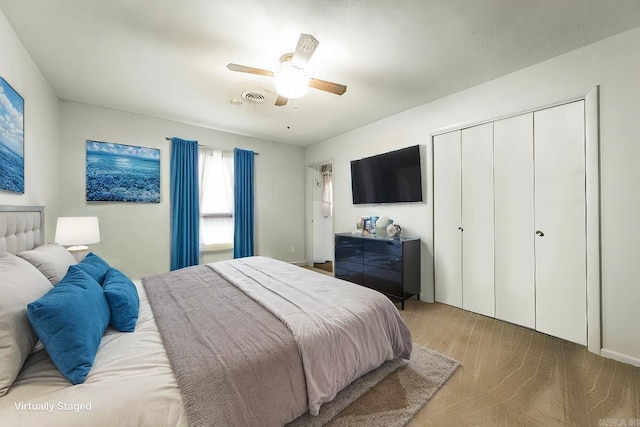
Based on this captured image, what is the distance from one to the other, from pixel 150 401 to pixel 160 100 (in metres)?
3.35

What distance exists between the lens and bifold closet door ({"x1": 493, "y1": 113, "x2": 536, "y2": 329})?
8.09 feet

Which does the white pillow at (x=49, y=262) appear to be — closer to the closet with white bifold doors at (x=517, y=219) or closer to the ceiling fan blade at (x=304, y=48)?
the ceiling fan blade at (x=304, y=48)

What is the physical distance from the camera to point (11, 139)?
188 centimetres

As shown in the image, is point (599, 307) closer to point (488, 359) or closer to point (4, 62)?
point (488, 359)

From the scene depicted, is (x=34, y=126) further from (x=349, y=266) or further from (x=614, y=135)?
(x=614, y=135)

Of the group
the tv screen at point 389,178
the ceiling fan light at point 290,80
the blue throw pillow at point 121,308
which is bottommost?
the blue throw pillow at point 121,308

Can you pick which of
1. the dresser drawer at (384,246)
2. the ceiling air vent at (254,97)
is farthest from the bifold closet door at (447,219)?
the ceiling air vent at (254,97)

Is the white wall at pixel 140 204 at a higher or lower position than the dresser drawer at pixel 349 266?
higher

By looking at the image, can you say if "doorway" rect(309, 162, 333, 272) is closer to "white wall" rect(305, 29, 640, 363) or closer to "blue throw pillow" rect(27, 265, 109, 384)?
"white wall" rect(305, 29, 640, 363)

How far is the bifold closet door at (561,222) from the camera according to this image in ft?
7.14

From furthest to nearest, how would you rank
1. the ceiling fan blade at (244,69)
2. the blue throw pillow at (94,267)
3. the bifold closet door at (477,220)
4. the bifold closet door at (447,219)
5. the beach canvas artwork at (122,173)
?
the beach canvas artwork at (122,173)
the bifold closet door at (447,219)
the bifold closet door at (477,220)
the ceiling fan blade at (244,69)
the blue throw pillow at (94,267)

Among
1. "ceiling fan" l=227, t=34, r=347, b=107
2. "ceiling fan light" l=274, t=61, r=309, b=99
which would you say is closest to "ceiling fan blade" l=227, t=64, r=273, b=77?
"ceiling fan" l=227, t=34, r=347, b=107

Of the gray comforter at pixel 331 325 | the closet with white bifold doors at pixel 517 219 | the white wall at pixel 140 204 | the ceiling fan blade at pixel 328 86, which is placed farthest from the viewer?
the white wall at pixel 140 204

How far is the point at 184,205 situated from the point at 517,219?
4352mm
